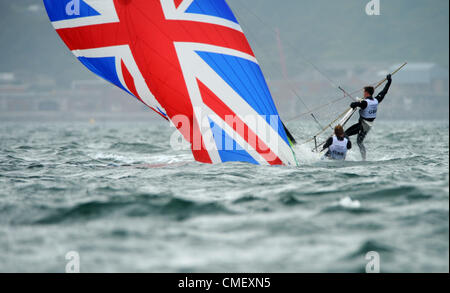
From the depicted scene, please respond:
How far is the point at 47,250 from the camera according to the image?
3822mm

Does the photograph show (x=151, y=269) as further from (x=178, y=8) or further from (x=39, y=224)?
(x=178, y=8)

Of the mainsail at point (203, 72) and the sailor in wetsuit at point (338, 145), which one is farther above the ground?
the mainsail at point (203, 72)

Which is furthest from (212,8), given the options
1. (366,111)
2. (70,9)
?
(366,111)

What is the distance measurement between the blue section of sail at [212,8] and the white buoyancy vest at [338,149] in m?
2.61

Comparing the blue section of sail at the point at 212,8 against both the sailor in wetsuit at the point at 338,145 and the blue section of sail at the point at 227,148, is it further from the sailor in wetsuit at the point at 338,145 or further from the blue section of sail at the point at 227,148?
the sailor in wetsuit at the point at 338,145

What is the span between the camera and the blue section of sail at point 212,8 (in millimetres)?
7328

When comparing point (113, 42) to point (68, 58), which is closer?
point (113, 42)

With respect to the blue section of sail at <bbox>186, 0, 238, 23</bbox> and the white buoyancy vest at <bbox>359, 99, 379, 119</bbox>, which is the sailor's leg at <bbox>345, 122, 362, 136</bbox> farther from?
the blue section of sail at <bbox>186, 0, 238, 23</bbox>

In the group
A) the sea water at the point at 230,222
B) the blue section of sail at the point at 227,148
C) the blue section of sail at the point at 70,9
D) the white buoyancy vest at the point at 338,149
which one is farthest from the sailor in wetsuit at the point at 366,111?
the blue section of sail at the point at 70,9

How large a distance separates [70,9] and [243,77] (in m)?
2.82

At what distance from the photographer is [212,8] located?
7332 mm

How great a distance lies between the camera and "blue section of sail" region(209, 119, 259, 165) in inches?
290
